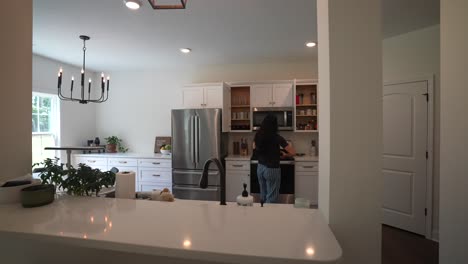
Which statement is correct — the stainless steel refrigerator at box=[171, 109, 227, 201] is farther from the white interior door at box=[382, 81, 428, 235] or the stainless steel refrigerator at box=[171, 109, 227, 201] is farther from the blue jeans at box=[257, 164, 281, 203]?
the white interior door at box=[382, 81, 428, 235]

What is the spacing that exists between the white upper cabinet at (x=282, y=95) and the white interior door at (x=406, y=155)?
1.41 m

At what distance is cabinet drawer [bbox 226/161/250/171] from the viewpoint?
405cm

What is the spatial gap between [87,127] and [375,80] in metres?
5.42

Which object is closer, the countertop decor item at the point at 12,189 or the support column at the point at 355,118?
the support column at the point at 355,118

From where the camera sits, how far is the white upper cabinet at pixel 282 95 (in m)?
4.18

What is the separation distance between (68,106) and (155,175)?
2125mm

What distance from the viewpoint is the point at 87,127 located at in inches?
199

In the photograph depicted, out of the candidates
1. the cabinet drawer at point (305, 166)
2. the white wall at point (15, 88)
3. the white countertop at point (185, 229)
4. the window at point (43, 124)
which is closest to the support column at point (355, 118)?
the white countertop at point (185, 229)

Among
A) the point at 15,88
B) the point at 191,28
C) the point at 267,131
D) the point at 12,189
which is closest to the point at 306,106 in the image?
the point at 267,131

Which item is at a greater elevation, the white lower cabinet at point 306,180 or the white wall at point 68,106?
the white wall at point 68,106

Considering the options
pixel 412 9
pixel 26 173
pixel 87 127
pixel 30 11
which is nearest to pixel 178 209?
pixel 26 173

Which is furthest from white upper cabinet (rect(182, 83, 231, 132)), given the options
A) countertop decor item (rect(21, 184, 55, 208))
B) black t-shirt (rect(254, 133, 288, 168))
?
countertop decor item (rect(21, 184, 55, 208))

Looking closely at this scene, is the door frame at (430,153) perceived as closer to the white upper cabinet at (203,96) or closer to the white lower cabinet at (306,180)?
the white lower cabinet at (306,180)

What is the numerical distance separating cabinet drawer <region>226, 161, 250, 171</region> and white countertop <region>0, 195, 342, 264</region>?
2802 mm
